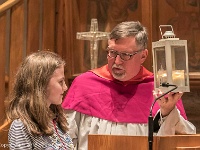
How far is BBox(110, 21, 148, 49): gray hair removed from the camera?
2854 mm

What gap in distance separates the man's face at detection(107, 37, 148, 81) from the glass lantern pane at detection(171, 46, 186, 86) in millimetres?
514

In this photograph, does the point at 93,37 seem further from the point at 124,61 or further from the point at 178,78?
the point at 178,78

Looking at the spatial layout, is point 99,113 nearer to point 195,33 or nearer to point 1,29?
point 1,29

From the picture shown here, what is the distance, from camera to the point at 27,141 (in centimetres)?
183

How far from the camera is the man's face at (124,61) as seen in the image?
2816 millimetres

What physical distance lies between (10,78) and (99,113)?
0.93 m

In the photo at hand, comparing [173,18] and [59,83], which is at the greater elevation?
[173,18]

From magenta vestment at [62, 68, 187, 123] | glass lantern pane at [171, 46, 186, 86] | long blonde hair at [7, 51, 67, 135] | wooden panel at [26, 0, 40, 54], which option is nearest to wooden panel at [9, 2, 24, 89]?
wooden panel at [26, 0, 40, 54]

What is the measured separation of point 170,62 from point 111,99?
75 cm

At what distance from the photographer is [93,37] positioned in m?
3.68

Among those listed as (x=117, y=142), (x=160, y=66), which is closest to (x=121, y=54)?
(x=160, y=66)

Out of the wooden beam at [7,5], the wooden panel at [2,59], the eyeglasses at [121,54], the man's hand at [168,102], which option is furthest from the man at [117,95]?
the wooden beam at [7,5]

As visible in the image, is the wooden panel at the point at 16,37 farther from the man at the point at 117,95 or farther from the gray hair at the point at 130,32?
the gray hair at the point at 130,32

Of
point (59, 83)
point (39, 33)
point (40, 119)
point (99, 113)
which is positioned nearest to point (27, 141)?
point (40, 119)
